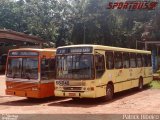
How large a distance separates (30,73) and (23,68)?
467 mm

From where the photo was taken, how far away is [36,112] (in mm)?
13188

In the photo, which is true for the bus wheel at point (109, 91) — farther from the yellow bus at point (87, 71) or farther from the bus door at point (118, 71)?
A: the bus door at point (118, 71)

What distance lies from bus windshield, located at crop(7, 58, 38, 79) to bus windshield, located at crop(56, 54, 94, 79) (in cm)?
107

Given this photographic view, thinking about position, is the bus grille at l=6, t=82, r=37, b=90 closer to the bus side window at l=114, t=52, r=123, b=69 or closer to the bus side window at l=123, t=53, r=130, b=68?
the bus side window at l=114, t=52, r=123, b=69

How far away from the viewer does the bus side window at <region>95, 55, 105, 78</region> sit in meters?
15.6

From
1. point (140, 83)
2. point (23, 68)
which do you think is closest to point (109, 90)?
point (23, 68)

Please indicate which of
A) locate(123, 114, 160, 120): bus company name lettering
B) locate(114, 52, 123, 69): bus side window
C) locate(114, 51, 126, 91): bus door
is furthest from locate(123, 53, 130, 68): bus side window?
locate(123, 114, 160, 120): bus company name lettering

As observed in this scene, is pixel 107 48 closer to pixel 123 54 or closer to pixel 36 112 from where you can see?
pixel 123 54

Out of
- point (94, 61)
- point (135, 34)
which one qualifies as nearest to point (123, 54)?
point (94, 61)

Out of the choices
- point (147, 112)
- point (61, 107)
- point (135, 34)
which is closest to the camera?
point (147, 112)

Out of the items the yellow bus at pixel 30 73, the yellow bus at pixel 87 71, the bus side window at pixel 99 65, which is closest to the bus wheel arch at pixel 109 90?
the yellow bus at pixel 87 71

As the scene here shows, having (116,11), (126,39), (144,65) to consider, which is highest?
(116,11)

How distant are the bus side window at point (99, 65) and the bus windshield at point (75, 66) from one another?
37cm

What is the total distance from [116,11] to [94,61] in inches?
1409
